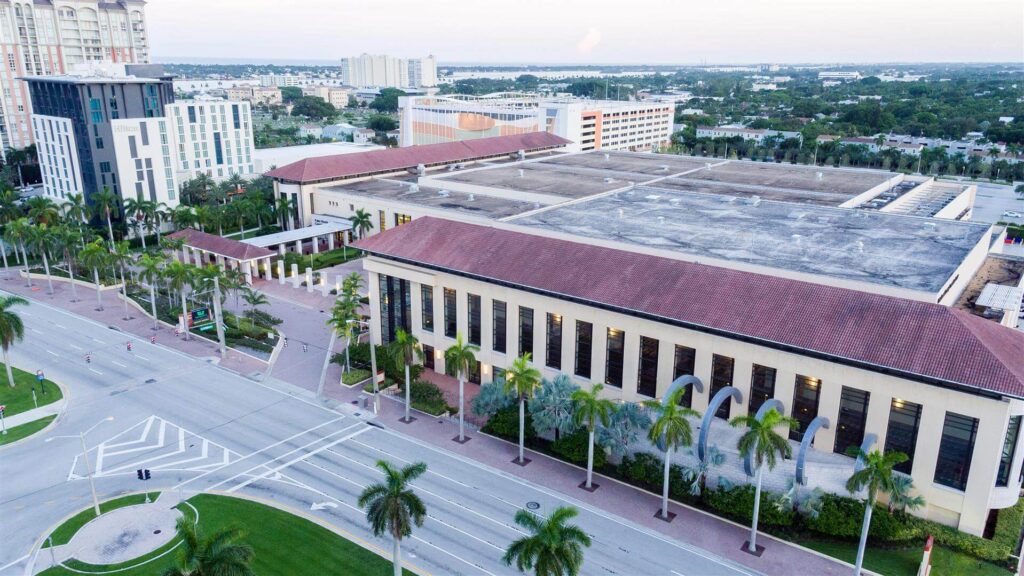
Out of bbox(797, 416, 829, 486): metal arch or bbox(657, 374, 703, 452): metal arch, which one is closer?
bbox(797, 416, 829, 486): metal arch

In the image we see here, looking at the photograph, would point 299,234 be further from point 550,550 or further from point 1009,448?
point 1009,448

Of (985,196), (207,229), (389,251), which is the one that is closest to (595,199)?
(389,251)

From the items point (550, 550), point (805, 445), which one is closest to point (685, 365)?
point (805, 445)

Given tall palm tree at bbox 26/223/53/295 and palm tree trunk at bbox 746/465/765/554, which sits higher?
tall palm tree at bbox 26/223/53/295

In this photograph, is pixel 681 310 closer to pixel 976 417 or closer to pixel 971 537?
pixel 976 417

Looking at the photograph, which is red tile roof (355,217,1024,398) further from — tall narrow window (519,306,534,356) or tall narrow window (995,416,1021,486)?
tall narrow window (995,416,1021,486)

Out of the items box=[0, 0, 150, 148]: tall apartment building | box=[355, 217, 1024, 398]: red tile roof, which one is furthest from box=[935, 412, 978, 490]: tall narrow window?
box=[0, 0, 150, 148]: tall apartment building
